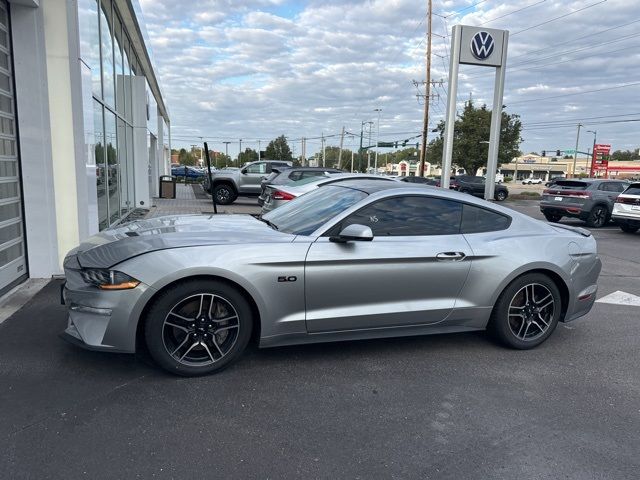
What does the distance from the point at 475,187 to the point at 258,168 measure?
16.9m

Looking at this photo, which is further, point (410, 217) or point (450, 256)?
point (410, 217)

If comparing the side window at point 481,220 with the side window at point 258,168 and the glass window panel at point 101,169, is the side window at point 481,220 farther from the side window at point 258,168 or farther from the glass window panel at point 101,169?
the side window at point 258,168

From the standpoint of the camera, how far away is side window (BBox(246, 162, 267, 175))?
20.2 m

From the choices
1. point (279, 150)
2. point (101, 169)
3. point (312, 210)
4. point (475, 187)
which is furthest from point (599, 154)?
point (312, 210)

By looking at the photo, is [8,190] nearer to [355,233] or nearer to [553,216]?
[355,233]

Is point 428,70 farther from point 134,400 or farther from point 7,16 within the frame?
point 134,400

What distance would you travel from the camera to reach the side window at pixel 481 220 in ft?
14.5

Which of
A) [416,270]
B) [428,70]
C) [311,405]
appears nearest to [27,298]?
[311,405]

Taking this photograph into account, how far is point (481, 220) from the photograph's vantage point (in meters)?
4.48

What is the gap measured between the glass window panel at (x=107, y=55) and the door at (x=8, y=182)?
4207 millimetres

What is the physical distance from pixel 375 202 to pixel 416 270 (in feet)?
2.15

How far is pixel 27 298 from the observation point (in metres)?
5.39

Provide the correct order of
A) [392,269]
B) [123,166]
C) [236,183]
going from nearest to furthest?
1. [392,269]
2. [123,166]
3. [236,183]

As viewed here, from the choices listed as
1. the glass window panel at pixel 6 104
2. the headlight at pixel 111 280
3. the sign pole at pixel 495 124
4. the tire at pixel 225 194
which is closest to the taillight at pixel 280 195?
the glass window panel at pixel 6 104
